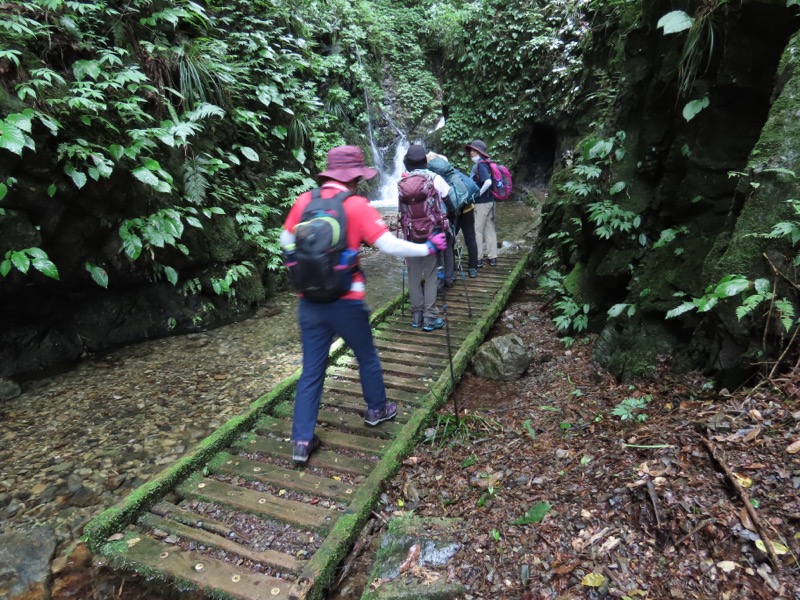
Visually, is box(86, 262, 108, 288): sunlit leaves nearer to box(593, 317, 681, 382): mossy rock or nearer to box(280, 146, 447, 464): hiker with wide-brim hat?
box(280, 146, 447, 464): hiker with wide-brim hat

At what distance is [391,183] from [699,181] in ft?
44.8

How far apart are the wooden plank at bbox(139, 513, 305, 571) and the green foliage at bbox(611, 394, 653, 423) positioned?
240 centimetres

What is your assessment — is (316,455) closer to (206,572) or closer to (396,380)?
(206,572)

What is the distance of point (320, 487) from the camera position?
3.53 meters

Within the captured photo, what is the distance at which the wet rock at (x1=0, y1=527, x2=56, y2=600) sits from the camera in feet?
9.52

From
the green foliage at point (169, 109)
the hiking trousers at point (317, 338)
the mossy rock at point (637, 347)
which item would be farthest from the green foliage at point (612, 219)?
the green foliage at point (169, 109)

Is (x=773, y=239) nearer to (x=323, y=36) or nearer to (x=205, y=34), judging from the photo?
(x=205, y=34)

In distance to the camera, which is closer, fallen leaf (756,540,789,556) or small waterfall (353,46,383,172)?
fallen leaf (756,540,789,556)

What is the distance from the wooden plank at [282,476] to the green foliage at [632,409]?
2.06 metres

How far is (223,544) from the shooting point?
301 cm

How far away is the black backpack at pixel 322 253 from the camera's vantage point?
324cm

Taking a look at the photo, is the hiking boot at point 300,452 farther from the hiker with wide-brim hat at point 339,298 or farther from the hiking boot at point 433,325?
the hiking boot at point 433,325

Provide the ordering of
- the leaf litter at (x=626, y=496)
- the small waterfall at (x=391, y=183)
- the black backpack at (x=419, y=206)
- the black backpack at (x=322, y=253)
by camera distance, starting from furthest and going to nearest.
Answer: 1. the small waterfall at (x=391, y=183)
2. the black backpack at (x=419, y=206)
3. the black backpack at (x=322, y=253)
4. the leaf litter at (x=626, y=496)

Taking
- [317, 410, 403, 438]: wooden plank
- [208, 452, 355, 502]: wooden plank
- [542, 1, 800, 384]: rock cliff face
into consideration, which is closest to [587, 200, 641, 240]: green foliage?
[542, 1, 800, 384]: rock cliff face
